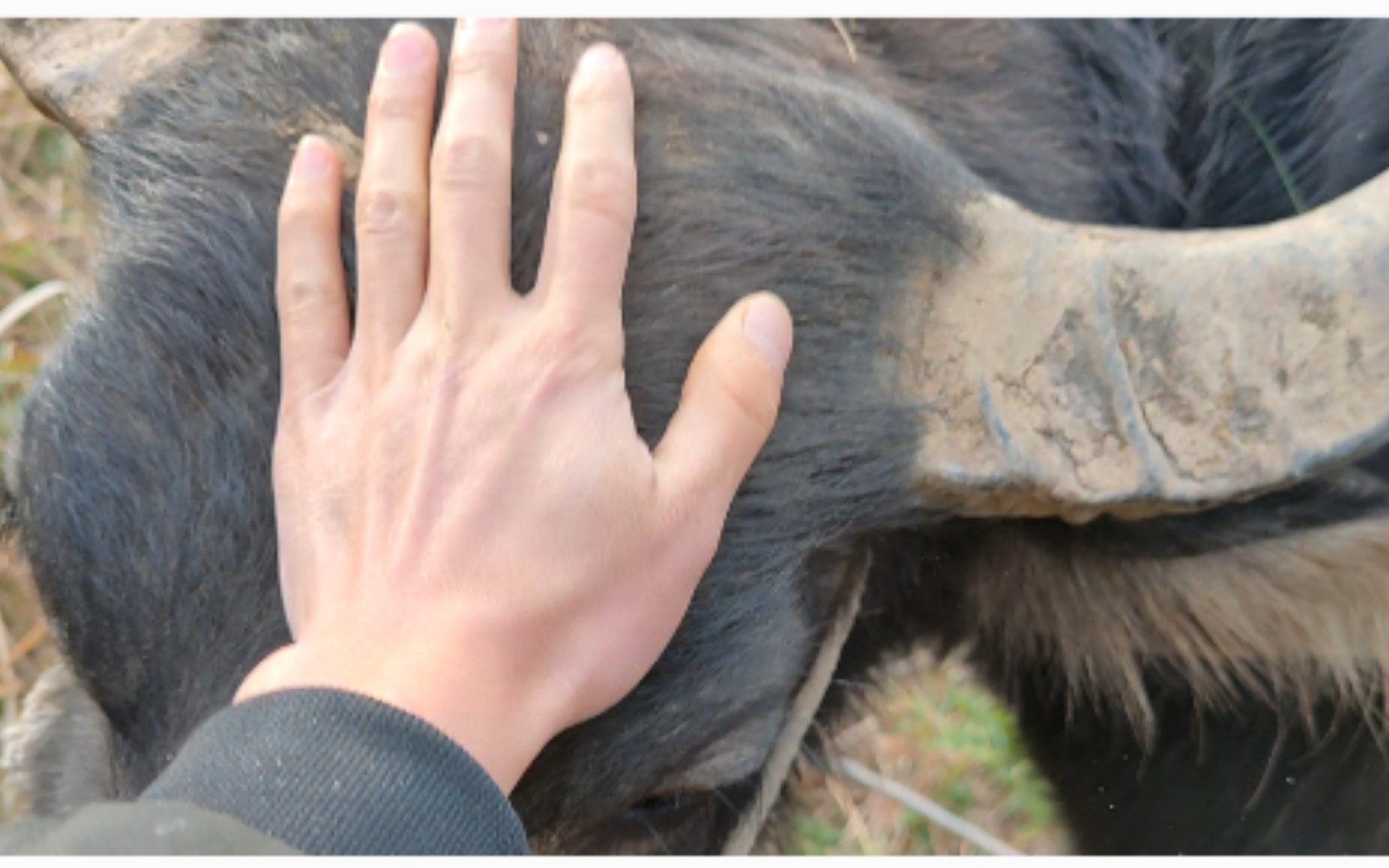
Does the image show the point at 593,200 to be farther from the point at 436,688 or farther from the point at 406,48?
the point at 436,688

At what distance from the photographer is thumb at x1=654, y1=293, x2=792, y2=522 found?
1.43 meters

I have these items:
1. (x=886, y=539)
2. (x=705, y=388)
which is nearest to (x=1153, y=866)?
(x=886, y=539)

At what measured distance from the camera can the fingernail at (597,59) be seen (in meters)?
1.48

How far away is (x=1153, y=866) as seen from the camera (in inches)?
79.9

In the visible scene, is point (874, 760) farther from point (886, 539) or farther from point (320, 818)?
point (320, 818)

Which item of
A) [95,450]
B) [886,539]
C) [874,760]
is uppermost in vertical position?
[95,450]

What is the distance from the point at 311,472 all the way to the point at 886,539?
2.25 feet

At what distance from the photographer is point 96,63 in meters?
1.63

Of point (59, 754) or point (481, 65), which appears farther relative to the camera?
point (59, 754)

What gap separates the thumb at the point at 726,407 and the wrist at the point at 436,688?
0.26 metres

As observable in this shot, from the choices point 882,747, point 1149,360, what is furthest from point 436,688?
point 882,747

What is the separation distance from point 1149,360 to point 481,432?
26.3 inches

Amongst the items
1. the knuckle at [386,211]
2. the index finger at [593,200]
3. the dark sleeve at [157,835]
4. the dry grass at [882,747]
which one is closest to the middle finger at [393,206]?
the knuckle at [386,211]

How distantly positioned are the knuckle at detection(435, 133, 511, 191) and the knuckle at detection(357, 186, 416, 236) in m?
0.04
